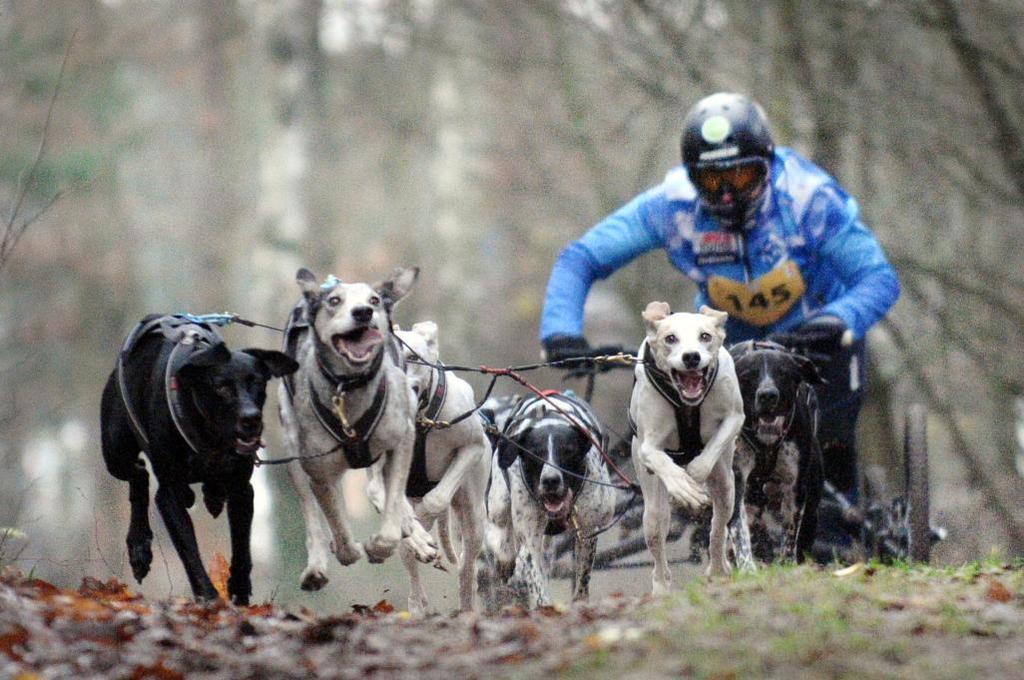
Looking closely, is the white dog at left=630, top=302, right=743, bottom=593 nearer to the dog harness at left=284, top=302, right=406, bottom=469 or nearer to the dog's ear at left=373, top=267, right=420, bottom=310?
the dog's ear at left=373, top=267, right=420, bottom=310

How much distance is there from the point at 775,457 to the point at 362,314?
2.83 m

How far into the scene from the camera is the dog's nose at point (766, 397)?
990 cm

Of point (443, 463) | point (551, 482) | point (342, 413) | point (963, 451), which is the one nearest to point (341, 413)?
point (342, 413)

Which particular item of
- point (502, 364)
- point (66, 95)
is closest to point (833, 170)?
point (66, 95)

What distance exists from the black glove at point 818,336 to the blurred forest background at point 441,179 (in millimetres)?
3146

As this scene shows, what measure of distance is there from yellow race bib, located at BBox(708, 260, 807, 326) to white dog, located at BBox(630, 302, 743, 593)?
163 cm

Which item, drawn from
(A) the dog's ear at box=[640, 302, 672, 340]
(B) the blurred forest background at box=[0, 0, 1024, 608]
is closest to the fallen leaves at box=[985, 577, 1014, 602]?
(A) the dog's ear at box=[640, 302, 672, 340]

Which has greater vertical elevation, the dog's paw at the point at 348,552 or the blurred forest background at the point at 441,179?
the blurred forest background at the point at 441,179

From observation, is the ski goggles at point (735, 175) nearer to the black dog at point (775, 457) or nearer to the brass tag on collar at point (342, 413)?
the black dog at point (775, 457)

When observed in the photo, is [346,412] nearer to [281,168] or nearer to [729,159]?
[729,159]

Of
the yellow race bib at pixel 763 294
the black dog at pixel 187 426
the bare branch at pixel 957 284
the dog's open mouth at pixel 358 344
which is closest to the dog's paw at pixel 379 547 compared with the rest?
the black dog at pixel 187 426

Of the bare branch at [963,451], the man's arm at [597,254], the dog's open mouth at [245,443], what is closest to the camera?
the dog's open mouth at [245,443]

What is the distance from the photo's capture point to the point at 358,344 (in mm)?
8617

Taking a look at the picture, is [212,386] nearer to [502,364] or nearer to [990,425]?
[990,425]
